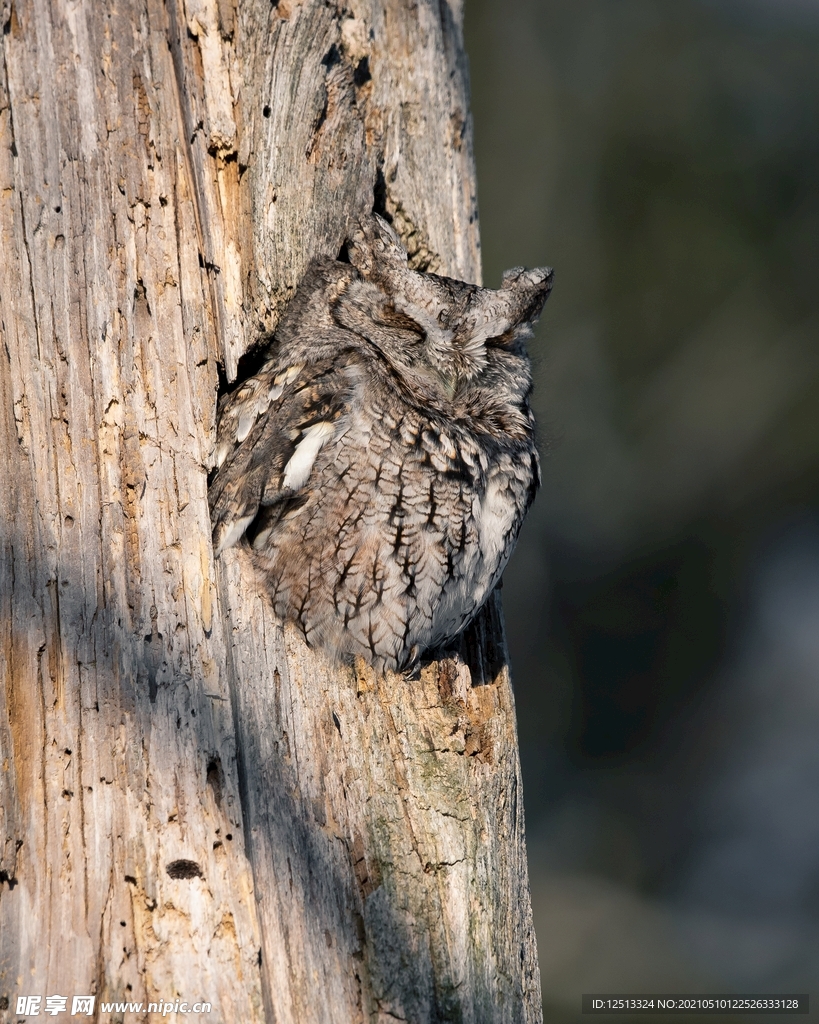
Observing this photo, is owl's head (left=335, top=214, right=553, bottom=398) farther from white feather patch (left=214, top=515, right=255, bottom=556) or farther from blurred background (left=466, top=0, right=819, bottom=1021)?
blurred background (left=466, top=0, right=819, bottom=1021)

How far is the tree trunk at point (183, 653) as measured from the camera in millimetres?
1604

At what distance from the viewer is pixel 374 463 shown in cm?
213

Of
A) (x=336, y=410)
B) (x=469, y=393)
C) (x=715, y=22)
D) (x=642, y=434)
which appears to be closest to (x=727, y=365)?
(x=642, y=434)

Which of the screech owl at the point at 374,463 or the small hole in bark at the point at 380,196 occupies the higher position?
the small hole in bark at the point at 380,196

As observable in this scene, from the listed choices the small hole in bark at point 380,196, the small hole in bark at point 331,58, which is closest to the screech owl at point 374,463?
the small hole in bark at point 380,196

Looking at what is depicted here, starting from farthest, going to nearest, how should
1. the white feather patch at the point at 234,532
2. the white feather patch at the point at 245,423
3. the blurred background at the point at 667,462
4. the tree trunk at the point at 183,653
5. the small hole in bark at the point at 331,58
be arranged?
1. the blurred background at the point at 667,462
2. the small hole in bark at the point at 331,58
3. the white feather patch at the point at 245,423
4. the white feather patch at the point at 234,532
5. the tree trunk at the point at 183,653

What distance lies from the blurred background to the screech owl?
154 inches

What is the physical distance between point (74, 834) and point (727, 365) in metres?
5.81

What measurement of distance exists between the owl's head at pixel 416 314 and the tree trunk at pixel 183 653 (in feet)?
0.49

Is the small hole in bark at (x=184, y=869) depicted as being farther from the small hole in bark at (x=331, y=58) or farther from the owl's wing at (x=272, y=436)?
the small hole in bark at (x=331, y=58)

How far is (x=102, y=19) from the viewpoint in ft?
6.40

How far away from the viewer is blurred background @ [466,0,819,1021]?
631 centimetres

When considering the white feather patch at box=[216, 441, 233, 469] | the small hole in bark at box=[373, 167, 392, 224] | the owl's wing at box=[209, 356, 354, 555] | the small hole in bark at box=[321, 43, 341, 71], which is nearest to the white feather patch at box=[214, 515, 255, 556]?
the owl's wing at box=[209, 356, 354, 555]

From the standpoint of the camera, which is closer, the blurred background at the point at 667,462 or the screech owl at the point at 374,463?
the screech owl at the point at 374,463
